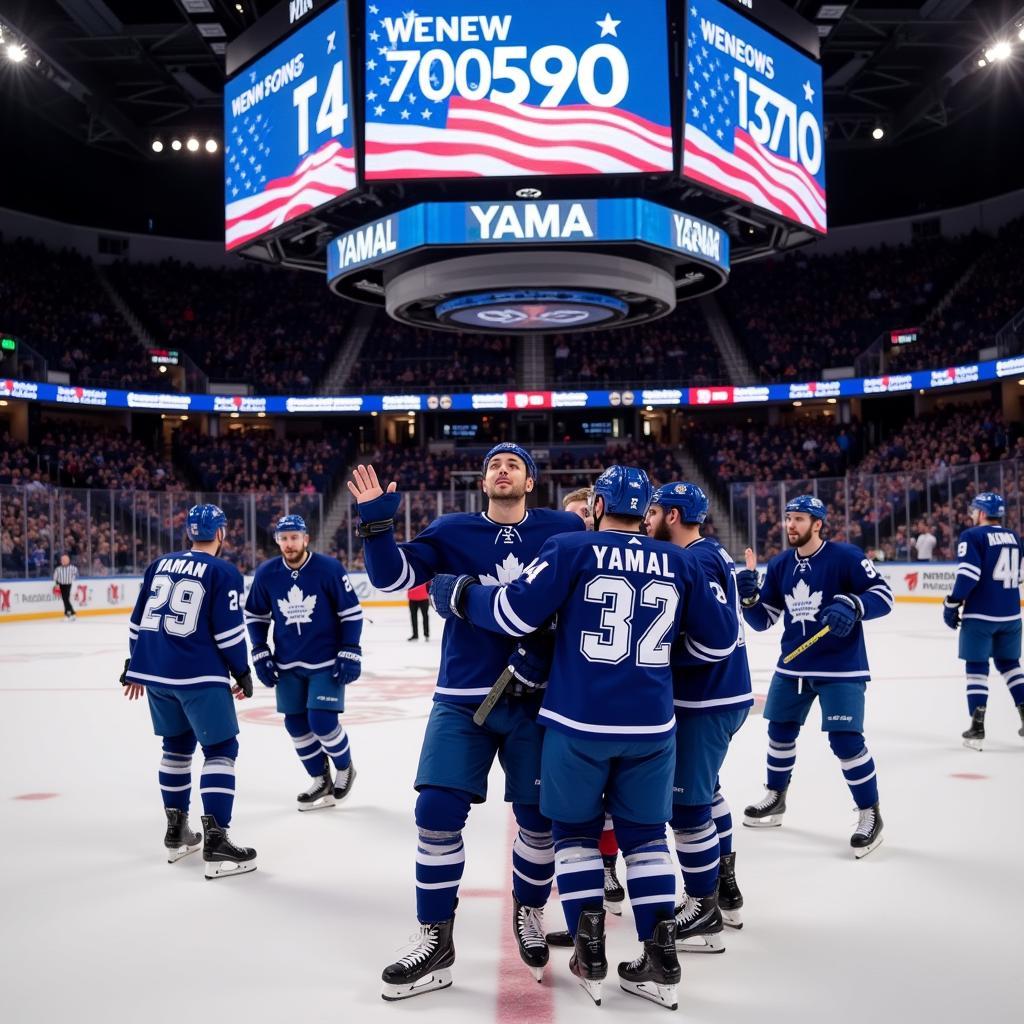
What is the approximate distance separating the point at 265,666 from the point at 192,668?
1167 mm

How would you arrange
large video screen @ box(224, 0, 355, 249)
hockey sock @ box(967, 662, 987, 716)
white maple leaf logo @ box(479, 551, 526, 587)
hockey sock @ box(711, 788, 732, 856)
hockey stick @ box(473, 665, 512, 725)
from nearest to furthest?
1. hockey stick @ box(473, 665, 512, 725)
2. white maple leaf logo @ box(479, 551, 526, 587)
3. hockey sock @ box(711, 788, 732, 856)
4. hockey sock @ box(967, 662, 987, 716)
5. large video screen @ box(224, 0, 355, 249)

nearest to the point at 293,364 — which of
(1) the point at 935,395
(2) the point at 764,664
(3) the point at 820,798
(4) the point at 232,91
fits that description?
(4) the point at 232,91

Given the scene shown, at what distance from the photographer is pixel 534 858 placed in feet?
12.7

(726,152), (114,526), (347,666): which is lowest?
(347,666)

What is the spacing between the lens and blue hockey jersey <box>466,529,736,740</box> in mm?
3549

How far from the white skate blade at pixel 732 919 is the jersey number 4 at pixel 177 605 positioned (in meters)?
2.83

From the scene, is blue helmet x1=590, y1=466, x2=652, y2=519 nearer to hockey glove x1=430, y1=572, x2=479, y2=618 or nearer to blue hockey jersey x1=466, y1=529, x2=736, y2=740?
blue hockey jersey x1=466, y1=529, x2=736, y2=740

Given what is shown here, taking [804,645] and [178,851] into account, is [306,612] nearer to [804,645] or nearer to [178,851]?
[178,851]

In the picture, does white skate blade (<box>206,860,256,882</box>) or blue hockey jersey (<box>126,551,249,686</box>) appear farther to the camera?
blue hockey jersey (<box>126,551,249,686</box>)

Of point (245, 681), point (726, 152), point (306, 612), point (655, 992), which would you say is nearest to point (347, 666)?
point (306, 612)

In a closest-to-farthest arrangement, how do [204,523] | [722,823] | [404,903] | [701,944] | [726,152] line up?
[701,944] < [722,823] < [404,903] < [204,523] < [726,152]

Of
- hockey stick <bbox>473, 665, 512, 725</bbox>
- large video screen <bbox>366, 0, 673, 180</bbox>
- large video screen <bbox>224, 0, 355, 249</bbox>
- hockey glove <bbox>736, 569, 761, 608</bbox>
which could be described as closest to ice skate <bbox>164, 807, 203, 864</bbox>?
hockey stick <bbox>473, 665, 512, 725</bbox>

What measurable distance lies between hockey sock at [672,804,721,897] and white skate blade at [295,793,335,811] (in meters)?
2.83

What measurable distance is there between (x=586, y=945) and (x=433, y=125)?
587 inches
